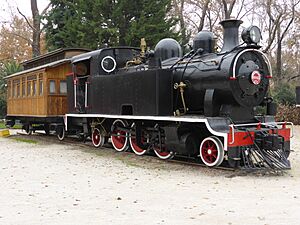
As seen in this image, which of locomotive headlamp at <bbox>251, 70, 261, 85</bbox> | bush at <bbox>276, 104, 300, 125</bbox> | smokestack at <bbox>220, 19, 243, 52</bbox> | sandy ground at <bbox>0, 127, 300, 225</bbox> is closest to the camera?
sandy ground at <bbox>0, 127, 300, 225</bbox>

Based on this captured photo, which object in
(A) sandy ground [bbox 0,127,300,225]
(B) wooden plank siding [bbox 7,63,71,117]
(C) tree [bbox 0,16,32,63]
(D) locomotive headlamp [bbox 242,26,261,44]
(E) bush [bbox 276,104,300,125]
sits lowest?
(A) sandy ground [bbox 0,127,300,225]

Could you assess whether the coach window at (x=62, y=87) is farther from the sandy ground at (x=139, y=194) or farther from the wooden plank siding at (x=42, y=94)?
the sandy ground at (x=139, y=194)

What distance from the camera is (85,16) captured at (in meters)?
22.9

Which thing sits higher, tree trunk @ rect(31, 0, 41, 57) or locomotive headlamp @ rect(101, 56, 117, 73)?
tree trunk @ rect(31, 0, 41, 57)

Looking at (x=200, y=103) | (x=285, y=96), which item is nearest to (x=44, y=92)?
(x=200, y=103)

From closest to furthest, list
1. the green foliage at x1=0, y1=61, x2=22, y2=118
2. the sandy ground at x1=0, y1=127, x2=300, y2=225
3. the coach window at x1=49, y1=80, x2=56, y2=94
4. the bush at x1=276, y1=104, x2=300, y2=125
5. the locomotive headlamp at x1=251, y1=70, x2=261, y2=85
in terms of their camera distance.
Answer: the sandy ground at x1=0, y1=127, x2=300, y2=225 < the locomotive headlamp at x1=251, y1=70, x2=261, y2=85 < the coach window at x1=49, y1=80, x2=56, y2=94 < the bush at x1=276, y1=104, x2=300, y2=125 < the green foliage at x1=0, y1=61, x2=22, y2=118

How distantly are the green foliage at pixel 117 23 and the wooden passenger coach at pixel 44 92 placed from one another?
4.67 meters

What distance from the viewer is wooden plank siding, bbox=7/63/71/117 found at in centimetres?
1502

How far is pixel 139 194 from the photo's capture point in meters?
6.41

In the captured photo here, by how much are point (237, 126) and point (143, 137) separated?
3.01 metres

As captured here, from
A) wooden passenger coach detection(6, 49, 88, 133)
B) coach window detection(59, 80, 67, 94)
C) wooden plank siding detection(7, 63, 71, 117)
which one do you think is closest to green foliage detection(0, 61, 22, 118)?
wooden passenger coach detection(6, 49, 88, 133)

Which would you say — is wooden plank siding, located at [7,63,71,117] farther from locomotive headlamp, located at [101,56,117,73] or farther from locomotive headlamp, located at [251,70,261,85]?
locomotive headlamp, located at [251,70,261,85]

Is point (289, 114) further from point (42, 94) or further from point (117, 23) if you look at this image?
point (42, 94)

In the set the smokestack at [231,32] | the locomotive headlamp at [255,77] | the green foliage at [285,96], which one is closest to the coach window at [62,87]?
the smokestack at [231,32]
